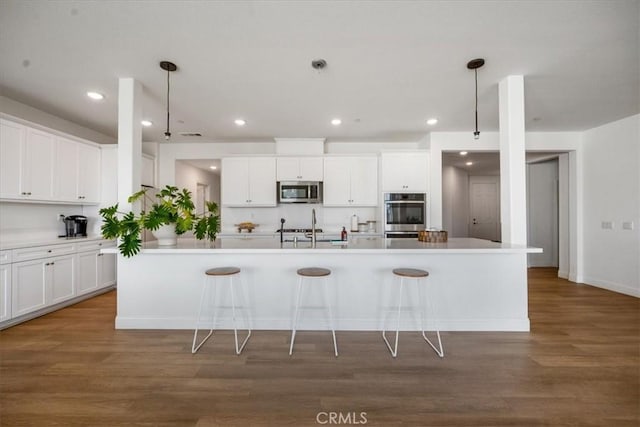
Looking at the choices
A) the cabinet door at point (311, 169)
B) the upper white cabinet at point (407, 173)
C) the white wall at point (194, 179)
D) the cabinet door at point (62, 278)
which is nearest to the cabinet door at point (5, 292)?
the cabinet door at point (62, 278)

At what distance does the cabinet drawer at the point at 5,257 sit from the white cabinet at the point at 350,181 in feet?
13.2

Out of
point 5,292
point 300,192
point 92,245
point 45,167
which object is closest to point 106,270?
point 92,245

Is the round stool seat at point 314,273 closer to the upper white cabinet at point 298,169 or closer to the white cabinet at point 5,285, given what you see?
the upper white cabinet at point 298,169

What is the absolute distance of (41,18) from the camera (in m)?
1.91

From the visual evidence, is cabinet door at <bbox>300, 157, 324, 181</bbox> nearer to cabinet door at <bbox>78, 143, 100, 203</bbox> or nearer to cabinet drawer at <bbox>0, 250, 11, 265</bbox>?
cabinet door at <bbox>78, 143, 100, 203</bbox>

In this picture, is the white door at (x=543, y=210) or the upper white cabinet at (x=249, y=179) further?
the white door at (x=543, y=210)

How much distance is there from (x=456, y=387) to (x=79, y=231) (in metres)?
5.00

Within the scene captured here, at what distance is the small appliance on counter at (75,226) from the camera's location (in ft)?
12.6

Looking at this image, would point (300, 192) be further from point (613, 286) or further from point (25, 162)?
point (613, 286)

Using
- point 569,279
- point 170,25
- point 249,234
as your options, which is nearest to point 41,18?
point 170,25

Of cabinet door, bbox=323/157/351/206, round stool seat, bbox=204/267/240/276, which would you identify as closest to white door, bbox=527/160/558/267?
cabinet door, bbox=323/157/351/206

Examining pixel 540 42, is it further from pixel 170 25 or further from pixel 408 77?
pixel 170 25

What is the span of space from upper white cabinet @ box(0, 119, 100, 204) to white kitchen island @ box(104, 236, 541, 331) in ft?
5.45

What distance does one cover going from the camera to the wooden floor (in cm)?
161
